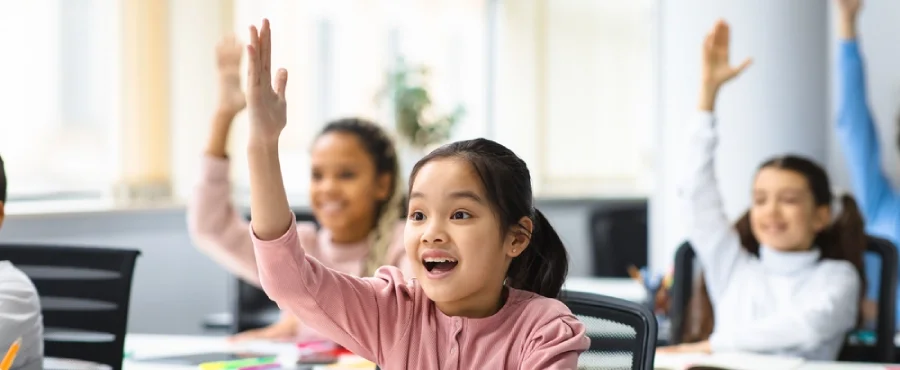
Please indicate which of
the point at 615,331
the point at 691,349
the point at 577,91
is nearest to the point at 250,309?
the point at 691,349

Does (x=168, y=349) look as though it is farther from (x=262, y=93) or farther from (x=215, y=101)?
(x=215, y=101)

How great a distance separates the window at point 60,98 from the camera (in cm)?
425

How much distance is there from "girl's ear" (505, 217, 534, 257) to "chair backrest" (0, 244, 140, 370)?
3.13 ft

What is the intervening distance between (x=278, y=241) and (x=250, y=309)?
6.21ft

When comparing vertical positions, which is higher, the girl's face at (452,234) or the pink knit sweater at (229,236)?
the girl's face at (452,234)

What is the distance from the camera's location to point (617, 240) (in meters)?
5.57

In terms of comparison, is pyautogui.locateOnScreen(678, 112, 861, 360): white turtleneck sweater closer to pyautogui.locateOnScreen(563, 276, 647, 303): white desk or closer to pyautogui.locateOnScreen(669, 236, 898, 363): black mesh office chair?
pyautogui.locateOnScreen(669, 236, 898, 363): black mesh office chair

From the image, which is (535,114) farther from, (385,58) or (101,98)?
(101,98)

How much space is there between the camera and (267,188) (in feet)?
4.99

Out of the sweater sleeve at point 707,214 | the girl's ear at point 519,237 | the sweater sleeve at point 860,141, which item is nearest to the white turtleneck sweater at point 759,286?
the sweater sleeve at point 707,214

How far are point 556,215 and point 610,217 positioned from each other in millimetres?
1529

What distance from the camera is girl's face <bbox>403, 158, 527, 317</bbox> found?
160 cm

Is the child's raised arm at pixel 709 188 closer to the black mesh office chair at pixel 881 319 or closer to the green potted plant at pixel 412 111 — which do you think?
the black mesh office chair at pixel 881 319

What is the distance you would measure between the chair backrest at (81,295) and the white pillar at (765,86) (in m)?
2.45
